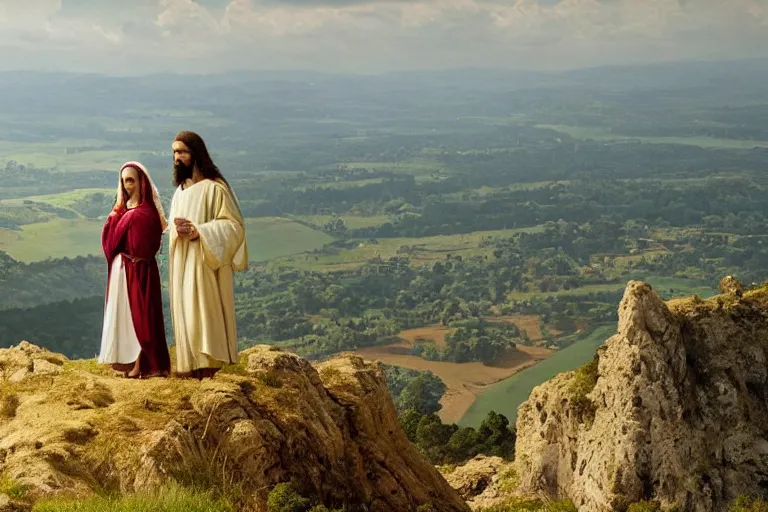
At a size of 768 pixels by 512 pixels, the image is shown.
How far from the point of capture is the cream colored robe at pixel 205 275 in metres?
8.70

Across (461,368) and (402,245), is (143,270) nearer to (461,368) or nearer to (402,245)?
(461,368)

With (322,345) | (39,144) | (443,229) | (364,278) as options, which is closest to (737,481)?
(322,345)

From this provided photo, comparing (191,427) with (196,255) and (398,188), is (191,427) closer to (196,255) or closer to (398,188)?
(196,255)

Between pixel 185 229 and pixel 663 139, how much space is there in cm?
17675

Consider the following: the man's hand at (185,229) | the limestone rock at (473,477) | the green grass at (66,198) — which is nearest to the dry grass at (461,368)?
the limestone rock at (473,477)

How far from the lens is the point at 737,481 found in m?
13.8

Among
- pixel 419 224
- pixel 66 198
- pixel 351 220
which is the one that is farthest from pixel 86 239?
pixel 419 224

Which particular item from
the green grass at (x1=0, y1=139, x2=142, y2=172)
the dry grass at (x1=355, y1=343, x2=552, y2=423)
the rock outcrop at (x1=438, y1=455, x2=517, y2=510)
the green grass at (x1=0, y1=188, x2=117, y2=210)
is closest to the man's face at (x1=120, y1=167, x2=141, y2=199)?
the rock outcrop at (x1=438, y1=455, x2=517, y2=510)

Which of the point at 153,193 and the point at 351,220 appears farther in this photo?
the point at 351,220

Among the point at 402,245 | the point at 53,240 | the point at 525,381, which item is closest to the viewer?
the point at 525,381

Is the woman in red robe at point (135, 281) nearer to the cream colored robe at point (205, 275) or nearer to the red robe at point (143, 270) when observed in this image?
the red robe at point (143, 270)

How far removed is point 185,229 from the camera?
867 centimetres

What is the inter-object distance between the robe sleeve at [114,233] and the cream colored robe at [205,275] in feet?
1.46

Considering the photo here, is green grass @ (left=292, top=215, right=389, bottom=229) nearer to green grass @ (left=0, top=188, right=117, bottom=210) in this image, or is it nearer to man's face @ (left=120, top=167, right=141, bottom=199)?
green grass @ (left=0, top=188, right=117, bottom=210)
